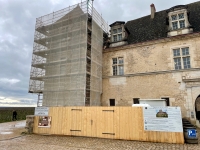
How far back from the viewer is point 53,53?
13766 millimetres

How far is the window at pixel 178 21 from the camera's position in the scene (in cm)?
1289

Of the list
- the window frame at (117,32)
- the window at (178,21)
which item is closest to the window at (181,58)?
the window at (178,21)

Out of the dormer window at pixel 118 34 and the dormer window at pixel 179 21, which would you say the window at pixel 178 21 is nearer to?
the dormer window at pixel 179 21

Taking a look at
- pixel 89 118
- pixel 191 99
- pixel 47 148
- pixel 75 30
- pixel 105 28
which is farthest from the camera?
pixel 105 28

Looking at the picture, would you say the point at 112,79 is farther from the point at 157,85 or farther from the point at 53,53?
the point at 53,53

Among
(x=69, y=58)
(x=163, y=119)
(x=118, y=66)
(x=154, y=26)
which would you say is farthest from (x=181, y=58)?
Answer: (x=69, y=58)

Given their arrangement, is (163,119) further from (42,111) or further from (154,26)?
(154,26)

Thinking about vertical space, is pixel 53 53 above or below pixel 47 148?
above

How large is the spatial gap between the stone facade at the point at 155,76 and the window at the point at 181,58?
0.92 feet

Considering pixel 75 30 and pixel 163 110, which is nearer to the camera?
pixel 163 110

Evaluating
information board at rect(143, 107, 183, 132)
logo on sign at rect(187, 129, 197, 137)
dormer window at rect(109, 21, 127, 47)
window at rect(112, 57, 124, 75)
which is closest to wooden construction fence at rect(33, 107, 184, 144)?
information board at rect(143, 107, 183, 132)

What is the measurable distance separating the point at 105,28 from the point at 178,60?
9154mm

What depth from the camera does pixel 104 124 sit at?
8.58 meters

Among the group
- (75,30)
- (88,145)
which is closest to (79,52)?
(75,30)
